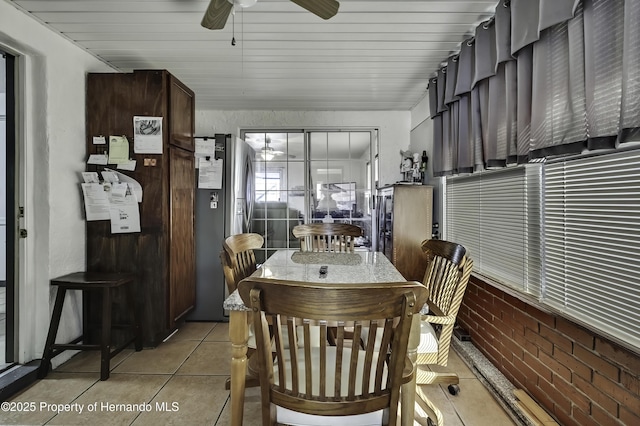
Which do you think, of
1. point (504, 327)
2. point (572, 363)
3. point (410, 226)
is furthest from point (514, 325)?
point (410, 226)

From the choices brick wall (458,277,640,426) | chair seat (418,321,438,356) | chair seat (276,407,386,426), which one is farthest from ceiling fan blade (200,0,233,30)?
brick wall (458,277,640,426)

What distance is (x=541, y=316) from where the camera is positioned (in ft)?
5.98

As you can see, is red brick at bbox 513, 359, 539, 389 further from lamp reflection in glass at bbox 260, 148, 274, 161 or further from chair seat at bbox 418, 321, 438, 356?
lamp reflection in glass at bbox 260, 148, 274, 161

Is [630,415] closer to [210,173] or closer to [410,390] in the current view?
[410,390]

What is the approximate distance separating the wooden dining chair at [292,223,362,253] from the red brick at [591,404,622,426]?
1712 millimetres

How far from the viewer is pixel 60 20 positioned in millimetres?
2227

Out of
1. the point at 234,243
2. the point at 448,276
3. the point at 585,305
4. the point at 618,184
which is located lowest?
the point at 585,305

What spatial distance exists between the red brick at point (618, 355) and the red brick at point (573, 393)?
278 millimetres

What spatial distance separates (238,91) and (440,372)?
10.9 ft

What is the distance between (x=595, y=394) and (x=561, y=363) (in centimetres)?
21

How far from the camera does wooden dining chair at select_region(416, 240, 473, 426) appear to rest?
1595 millimetres

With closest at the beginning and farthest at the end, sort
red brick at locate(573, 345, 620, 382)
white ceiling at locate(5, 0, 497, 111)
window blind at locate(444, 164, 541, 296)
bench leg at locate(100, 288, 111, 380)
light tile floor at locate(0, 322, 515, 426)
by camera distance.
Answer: red brick at locate(573, 345, 620, 382) < light tile floor at locate(0, 322, 515, 426) < window blind at locate(444, 164, 541, 296) < white ceiling at locate(5, 0, 497, 111) < bench leg at locate(100, 288, 111, 380)

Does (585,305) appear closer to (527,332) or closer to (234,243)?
(527,332)

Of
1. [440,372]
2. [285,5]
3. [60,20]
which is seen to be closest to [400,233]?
[440,372]
